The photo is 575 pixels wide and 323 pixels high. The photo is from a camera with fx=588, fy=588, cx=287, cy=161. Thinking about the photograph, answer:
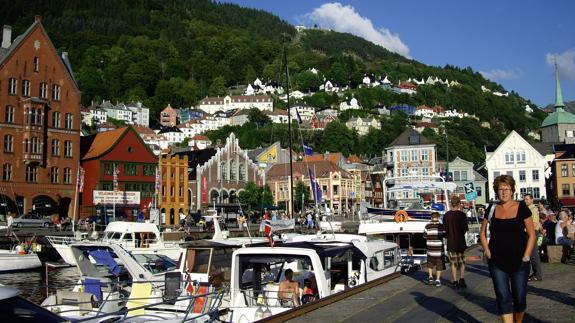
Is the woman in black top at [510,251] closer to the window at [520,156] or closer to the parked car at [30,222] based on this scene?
the parked car at [30,222]

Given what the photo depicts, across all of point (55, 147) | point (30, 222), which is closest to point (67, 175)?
point (55, 147)

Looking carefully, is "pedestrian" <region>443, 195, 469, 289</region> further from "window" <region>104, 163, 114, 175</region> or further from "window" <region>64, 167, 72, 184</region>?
"window" <region>104, 163, 114, 175</region>

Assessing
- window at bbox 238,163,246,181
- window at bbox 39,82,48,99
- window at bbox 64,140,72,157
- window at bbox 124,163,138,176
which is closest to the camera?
window at bbox 39,82,48,99

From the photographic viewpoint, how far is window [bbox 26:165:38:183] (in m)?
61.8

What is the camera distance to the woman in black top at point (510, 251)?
778 centimetres

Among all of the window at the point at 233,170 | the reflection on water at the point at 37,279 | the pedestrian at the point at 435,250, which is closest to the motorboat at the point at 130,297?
the pedestrian at the point at 435,250

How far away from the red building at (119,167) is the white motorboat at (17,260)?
27862 millimetres

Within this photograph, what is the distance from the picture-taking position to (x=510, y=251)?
780cm

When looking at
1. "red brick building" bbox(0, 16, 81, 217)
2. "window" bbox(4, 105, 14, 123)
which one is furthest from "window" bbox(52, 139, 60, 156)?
"window" bbox(4, 105, 14, 123)

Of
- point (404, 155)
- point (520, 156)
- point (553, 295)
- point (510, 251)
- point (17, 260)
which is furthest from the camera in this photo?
point (404, 155)

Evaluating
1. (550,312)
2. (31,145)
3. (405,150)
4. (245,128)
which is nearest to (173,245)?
(550,312)

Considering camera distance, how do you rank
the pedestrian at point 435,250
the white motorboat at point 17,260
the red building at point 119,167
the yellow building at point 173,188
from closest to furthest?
the pedestrian at point 435,250 < the white motorboat at point 17,260 < the red building at point 119,167 < the yellow building at point 173,188

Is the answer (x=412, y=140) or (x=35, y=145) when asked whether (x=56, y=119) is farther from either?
(x=412, y=140)

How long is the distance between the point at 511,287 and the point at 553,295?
4.42m
